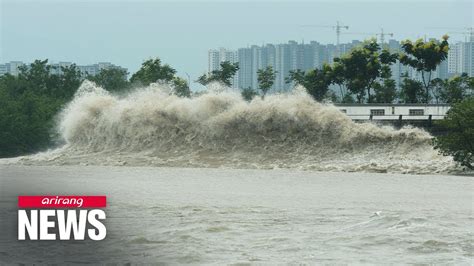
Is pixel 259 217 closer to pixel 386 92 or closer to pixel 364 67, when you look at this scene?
pixel 364 67

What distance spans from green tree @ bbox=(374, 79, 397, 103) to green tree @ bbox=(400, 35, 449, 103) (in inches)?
131

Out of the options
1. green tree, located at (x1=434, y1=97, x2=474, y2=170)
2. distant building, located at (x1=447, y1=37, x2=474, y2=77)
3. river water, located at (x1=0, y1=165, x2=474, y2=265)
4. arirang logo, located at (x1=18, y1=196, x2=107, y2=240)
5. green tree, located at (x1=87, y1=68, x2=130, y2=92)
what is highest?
distant building, located at (x1=447, y1=37, x2=474, y2=77)

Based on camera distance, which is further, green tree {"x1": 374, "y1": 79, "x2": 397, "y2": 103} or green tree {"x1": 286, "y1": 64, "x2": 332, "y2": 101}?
green tree {"x1": 286, "y1": 64, "x2": 332, "y2": 101}

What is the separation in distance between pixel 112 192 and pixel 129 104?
1197 centimetres

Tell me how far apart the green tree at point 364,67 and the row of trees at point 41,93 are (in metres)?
11.6

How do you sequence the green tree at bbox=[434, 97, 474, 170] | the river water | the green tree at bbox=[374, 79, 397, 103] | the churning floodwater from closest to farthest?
the river water
the churning floodwater
the green tree at bbox=[434, 97, 474, 170]
the green tree at bbox=[374, 79, 397, 103]

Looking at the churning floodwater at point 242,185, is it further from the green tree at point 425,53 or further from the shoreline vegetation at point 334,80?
the green tree at point 425,53

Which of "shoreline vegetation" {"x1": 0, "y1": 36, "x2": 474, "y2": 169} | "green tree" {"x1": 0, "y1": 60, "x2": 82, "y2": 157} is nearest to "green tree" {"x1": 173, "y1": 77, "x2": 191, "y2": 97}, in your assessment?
"shoreline vegetation" {"x1": 0, "y1": 36, "x2": 474, "y2": 169}

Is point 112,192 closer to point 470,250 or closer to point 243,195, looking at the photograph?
point 243,195

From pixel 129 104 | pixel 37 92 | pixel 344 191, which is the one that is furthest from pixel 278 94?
pixel 37 92

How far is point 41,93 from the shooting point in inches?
2512

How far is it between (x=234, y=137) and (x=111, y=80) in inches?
1536

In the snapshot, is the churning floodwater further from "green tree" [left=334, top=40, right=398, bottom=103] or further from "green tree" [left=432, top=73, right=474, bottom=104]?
"green tree" [left=432, top=73, right=474, bottom=104]

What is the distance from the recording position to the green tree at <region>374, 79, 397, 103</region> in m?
67.6
